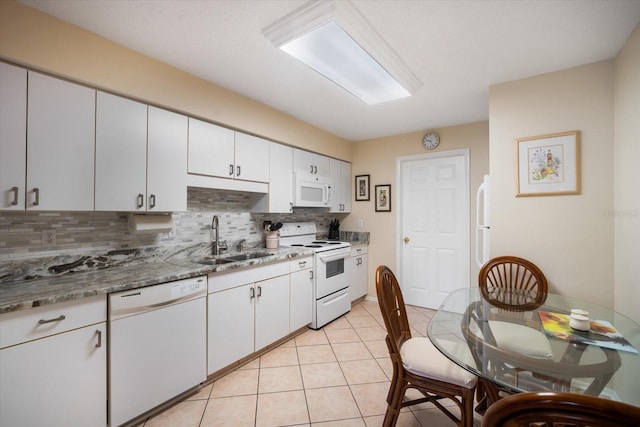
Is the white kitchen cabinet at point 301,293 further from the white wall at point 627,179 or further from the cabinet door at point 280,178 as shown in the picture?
the white wall at point 627,179

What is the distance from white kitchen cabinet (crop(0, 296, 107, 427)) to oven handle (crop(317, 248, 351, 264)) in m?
2.00

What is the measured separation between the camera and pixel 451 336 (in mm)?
1408

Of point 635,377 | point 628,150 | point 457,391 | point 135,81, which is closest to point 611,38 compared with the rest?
point 628,150

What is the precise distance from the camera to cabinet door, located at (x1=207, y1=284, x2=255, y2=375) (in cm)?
207

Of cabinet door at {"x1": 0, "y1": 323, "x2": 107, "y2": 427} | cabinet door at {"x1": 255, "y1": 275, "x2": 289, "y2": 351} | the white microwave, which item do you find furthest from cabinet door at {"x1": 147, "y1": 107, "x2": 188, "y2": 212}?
the white microwave

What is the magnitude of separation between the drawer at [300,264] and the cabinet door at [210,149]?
1.06m

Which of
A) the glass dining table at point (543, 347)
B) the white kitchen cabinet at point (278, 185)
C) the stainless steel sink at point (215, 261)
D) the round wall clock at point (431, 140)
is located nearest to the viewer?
the glass dining table at point (543, 347)

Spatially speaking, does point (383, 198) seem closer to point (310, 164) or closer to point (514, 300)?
point (310, 164)

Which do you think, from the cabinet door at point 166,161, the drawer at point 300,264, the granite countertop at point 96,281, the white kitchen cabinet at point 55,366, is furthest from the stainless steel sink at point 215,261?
the white kitchen cabinet at point 55,366

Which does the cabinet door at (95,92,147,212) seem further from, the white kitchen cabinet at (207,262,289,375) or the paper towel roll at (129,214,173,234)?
the white kitchen cabinet at (207,262,289,375)

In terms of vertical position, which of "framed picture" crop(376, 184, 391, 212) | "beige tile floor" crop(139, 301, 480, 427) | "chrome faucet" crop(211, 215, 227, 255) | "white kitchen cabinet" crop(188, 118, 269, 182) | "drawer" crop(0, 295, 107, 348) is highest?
"white kitchen cabinet" crop(188, 118, 269, 182)

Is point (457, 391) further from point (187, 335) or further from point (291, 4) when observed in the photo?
point (291, 4)

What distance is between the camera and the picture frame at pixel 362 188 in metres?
4.18

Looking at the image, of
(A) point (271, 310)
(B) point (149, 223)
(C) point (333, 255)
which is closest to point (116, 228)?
(B) point (149, 223)
